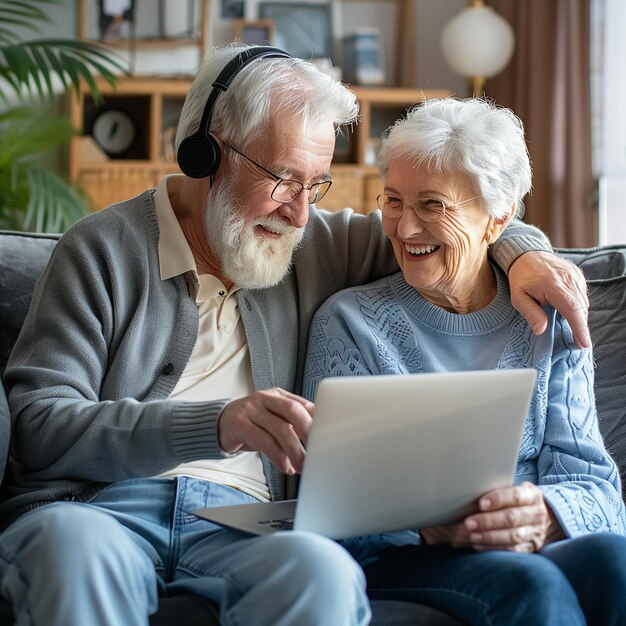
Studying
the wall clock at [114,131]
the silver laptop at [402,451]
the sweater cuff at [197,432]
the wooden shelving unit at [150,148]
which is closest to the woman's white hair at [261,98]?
the sweater cuff at [197,432]

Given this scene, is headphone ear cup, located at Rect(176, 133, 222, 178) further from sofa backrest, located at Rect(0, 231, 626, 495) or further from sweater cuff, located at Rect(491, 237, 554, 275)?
sweater cuff, located at Rect(491, 237, 554, 275)

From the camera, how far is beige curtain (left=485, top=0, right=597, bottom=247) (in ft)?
13.5

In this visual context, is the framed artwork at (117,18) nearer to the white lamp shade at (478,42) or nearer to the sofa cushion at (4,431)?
the white lamp shade at (478,42)

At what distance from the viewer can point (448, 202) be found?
5.56 ft

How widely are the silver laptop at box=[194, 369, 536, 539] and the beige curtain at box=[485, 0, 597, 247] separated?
292 cm

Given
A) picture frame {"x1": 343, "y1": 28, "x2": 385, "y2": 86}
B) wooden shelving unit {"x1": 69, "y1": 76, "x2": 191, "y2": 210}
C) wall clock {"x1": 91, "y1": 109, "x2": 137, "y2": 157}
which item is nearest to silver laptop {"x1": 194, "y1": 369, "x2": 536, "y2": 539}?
wooden shelving unit {"x1": 69, "y1": 76, "x2": 191, "y2": 210}

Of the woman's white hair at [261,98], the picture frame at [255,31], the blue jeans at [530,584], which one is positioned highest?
the picture frame at [255,31]

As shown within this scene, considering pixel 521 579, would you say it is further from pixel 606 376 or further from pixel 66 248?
pixel 66 248

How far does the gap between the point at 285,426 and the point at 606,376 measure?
2.74 feet

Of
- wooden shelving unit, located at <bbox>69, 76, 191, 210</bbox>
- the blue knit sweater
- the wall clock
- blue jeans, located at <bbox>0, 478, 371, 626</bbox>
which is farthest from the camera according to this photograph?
the wall clock

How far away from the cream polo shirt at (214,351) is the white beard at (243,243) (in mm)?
50

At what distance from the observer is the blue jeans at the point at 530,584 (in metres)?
1.29

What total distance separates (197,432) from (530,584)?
0.48 m

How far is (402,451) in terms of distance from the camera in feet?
4.06
